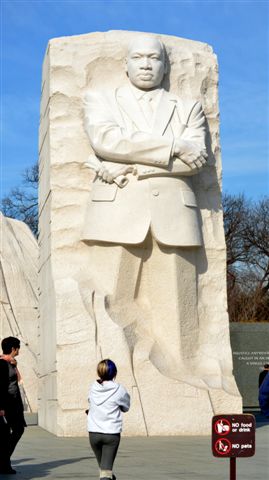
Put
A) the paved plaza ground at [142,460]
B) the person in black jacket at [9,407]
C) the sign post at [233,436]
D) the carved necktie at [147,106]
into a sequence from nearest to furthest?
the sign post at [233,436] → the paved plaza ground at [142,460] → the person in black jacket at [9,407] → the carved necktie at [147,106]

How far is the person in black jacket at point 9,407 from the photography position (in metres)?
8.20

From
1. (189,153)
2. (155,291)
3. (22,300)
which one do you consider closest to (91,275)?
(155,291)

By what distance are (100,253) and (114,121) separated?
1.67 meters

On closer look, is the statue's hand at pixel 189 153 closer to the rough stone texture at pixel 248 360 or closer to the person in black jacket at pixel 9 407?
the person in black jacket at pixel 9 407

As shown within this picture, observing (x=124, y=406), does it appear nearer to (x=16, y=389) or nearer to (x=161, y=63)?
(x=16, y=389)

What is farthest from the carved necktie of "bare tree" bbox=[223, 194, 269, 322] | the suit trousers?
"bare tree" bbox=[223, 194, 269, 322]

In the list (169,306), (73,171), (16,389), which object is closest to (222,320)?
(169,306)

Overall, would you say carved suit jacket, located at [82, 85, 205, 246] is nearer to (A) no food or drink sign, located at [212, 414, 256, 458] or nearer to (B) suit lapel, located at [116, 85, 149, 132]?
(B) suit lapel, located at [116, 85, 149, 132]

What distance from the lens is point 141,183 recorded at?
38.6 ft

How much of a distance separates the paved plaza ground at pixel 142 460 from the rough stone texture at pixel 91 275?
0.45m

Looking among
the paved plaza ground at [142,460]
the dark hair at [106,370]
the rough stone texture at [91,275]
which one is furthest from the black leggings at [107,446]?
the rough stone texture at [91,275]

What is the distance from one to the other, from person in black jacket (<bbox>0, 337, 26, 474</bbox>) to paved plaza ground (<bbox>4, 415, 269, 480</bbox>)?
20 centimetres

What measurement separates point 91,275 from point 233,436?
20.1 ft

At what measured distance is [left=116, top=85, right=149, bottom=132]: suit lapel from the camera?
1192 cm
